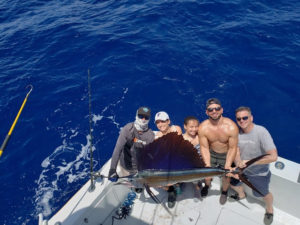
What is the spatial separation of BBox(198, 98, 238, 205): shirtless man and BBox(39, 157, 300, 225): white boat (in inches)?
27.0

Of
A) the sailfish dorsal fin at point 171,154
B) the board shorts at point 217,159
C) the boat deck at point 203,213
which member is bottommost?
the boat deck at point 203,213

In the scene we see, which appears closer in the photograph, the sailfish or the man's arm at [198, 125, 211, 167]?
the sailfish

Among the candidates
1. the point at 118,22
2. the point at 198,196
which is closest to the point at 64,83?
the point at 118,22

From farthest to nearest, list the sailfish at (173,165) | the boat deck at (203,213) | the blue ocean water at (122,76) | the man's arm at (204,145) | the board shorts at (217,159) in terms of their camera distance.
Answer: the blue ocean water at (122,76) < the boat deck at (203,213) < the board shorts at (217,159) < the man's arm at (204,145) < the sailfish at (173,165)

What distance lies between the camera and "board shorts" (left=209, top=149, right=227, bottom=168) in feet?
10.1

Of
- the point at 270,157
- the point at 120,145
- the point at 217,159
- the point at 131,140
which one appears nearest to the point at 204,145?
the point at 217,159

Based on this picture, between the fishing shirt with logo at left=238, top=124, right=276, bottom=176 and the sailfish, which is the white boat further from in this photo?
the sailfish

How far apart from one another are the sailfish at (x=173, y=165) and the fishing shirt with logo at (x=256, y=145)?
1.34 feet

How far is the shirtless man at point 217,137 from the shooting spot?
9.11 ft

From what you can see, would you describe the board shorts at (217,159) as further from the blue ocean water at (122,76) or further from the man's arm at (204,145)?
the blue ocean water at (122,76)

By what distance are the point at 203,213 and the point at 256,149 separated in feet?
4.07

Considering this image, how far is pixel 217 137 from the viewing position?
9.66 ft

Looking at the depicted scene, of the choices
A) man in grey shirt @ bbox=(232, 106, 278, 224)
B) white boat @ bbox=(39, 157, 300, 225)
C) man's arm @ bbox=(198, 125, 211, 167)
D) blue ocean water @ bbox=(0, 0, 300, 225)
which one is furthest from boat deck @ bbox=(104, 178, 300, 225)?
blue ocean water @ bbox=(0, 0, 300, 225)

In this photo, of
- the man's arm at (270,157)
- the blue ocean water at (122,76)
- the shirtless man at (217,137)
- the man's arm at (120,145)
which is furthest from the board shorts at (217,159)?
the blue ocean water at (122,76)
